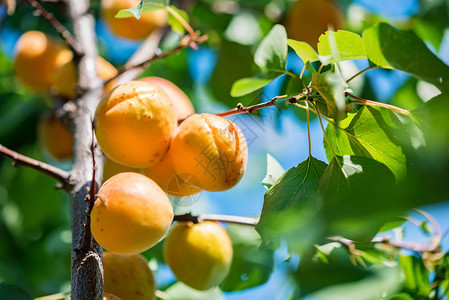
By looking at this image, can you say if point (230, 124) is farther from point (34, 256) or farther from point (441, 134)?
point (34, 256)

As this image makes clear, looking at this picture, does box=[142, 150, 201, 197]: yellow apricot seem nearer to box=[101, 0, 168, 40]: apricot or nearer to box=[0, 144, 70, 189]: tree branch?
box=[0, 144, 70, 189]: tree branch

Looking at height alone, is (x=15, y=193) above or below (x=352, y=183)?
below

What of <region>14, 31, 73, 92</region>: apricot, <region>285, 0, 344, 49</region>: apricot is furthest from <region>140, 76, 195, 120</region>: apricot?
<region>285, 0, 344, 49</region>: apricot

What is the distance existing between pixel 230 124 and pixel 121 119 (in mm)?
193

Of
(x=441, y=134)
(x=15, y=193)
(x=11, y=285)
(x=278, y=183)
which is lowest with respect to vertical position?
(x=15, y=193)

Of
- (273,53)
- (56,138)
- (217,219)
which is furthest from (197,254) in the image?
(56,138)

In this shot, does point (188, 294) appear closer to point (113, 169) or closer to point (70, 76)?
point (113, 169)

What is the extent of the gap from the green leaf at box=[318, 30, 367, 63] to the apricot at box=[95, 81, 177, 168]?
31cm

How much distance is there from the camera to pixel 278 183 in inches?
30.4

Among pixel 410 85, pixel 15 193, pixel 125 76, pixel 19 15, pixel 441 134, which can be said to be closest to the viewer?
pixel 441 134

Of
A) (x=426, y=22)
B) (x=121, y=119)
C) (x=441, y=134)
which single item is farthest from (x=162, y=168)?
(x=426, y=22)

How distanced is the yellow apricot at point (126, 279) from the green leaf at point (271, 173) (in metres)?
0.31

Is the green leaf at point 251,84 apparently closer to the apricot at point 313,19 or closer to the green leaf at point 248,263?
the green leaf at point 248,263

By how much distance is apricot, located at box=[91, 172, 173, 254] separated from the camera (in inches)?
28.3
